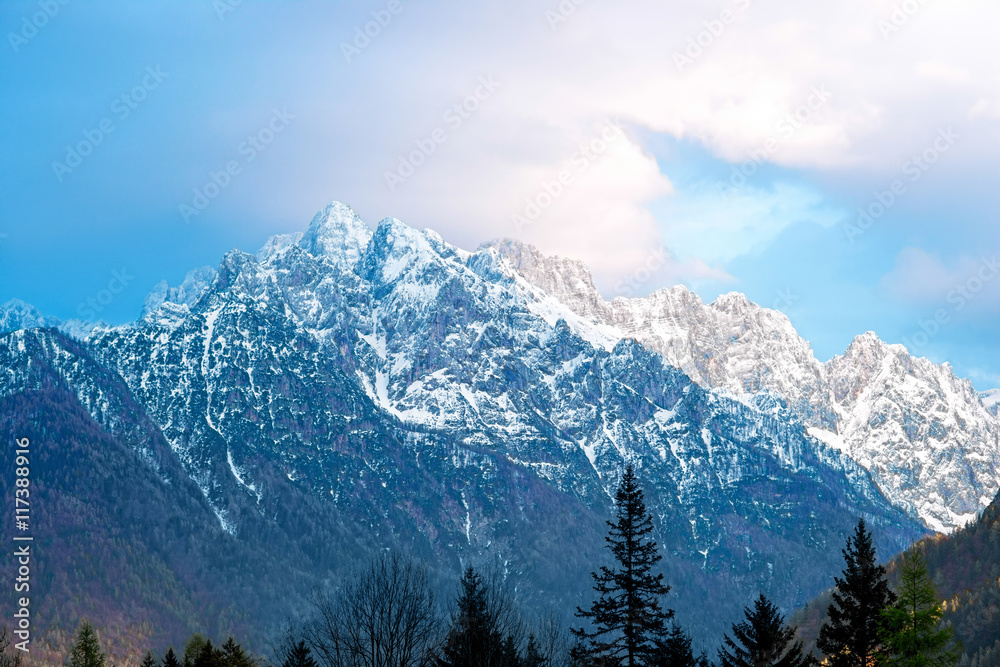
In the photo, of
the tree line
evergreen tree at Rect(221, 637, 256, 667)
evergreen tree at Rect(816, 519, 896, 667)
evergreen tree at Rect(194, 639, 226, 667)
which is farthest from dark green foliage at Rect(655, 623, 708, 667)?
evergreen tree at Rect(221, 637, 256, 667)

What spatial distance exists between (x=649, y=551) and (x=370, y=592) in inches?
767

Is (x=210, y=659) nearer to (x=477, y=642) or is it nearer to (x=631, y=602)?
(x=477, y=642)

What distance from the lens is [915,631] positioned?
5419cm

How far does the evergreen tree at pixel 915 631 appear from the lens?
5394cm

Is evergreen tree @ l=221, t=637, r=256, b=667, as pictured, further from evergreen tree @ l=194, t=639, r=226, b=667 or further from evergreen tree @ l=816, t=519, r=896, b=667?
evergreen tree @ l=816, t=519, r=896, b=667

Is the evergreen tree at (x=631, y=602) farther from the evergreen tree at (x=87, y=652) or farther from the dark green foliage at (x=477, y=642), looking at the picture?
the evergreen tree at (x=87, y=652)

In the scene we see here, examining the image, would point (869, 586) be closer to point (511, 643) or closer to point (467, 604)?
point (511, 643)

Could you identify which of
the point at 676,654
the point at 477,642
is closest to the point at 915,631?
the point at 676,654

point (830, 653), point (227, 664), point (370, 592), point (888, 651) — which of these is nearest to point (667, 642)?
point (830, 653)

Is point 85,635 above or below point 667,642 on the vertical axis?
above

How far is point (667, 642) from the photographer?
65.4m

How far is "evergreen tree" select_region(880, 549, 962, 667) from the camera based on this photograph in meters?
53.9

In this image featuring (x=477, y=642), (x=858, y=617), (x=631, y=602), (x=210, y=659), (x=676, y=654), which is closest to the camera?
(x=858, y=617)

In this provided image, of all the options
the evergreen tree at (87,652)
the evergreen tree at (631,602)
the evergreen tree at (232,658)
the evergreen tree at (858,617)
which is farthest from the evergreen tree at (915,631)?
the evergreen tree at (87,652)
